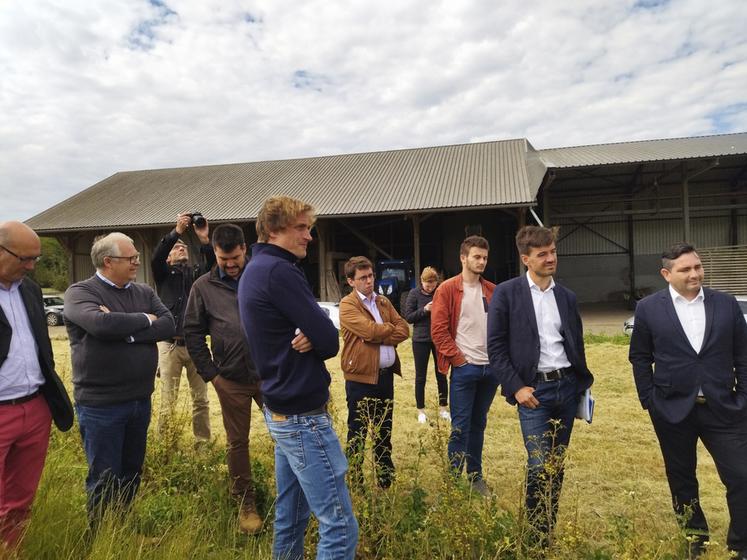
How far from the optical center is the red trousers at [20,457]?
232 centimetres

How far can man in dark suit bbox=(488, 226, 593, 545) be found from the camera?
114 inches

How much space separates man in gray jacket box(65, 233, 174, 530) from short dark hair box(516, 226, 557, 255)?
219 centimetres

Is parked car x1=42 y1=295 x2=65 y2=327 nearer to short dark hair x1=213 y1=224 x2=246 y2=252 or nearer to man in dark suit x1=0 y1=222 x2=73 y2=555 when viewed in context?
short dark hair x1=213 y1=224 x2=246 y2=252

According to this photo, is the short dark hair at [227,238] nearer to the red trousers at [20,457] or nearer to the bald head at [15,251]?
the bald head at [15,251]

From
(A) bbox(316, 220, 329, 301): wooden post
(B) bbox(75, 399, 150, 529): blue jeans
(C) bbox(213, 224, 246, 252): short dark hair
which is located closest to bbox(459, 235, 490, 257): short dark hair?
(C) bbox(213, 224, 246, 252): short dark hair

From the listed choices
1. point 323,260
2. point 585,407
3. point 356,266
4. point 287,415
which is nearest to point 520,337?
point 585,407

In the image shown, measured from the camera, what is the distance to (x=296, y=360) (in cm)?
206

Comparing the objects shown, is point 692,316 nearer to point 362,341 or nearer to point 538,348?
point 538,348

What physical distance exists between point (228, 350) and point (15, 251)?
1349 mm

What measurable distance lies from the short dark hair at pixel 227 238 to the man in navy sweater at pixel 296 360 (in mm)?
1327

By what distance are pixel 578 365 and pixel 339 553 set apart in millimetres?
1725

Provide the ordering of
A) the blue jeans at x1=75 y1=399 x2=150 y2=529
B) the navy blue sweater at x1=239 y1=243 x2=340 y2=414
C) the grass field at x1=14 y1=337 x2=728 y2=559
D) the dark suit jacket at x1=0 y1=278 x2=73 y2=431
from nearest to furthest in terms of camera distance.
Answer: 1. the navy blue sweater at x1=239 y1=243 x2=340 y2=414
2. the grass field at x1=14 y1=337 x2=728 y2=559
3. the dark suit jacket at x1=0 y1=278 x2=73 y2=431
4. the blue jeans at x1=75 y1=399 x2=150 y2=529

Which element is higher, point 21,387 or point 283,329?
point 283,329

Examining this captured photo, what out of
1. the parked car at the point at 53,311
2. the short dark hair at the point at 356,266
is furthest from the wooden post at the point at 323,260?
the short dark hair at the point at 356,266
